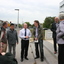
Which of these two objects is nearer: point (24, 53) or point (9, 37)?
point (9, 37)

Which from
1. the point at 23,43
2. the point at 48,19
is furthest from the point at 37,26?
the point at 48,19

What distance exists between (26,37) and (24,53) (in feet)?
3.30

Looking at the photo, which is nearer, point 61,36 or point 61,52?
point 61,36

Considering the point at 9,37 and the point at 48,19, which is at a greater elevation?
the point at 48,19

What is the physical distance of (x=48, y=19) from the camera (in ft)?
257

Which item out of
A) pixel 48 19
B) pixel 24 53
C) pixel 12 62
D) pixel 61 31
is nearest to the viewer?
pixel 12 62

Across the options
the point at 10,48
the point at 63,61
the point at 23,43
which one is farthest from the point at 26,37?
the point at 63,61

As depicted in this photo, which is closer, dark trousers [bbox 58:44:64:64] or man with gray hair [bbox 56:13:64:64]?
man with gray hair [bbox 56:13:64:64]

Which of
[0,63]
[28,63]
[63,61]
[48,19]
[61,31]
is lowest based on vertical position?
[28,63]

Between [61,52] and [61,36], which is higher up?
[61,36]

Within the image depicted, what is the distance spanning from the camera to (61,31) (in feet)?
16.3

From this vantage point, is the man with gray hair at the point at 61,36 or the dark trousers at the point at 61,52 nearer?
the man with gray hair at the point at 61,36

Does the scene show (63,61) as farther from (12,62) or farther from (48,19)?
(48,19)

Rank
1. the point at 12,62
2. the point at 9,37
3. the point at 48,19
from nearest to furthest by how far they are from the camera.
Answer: the point at 12,62
the point at 9,37
the point at 48,19
